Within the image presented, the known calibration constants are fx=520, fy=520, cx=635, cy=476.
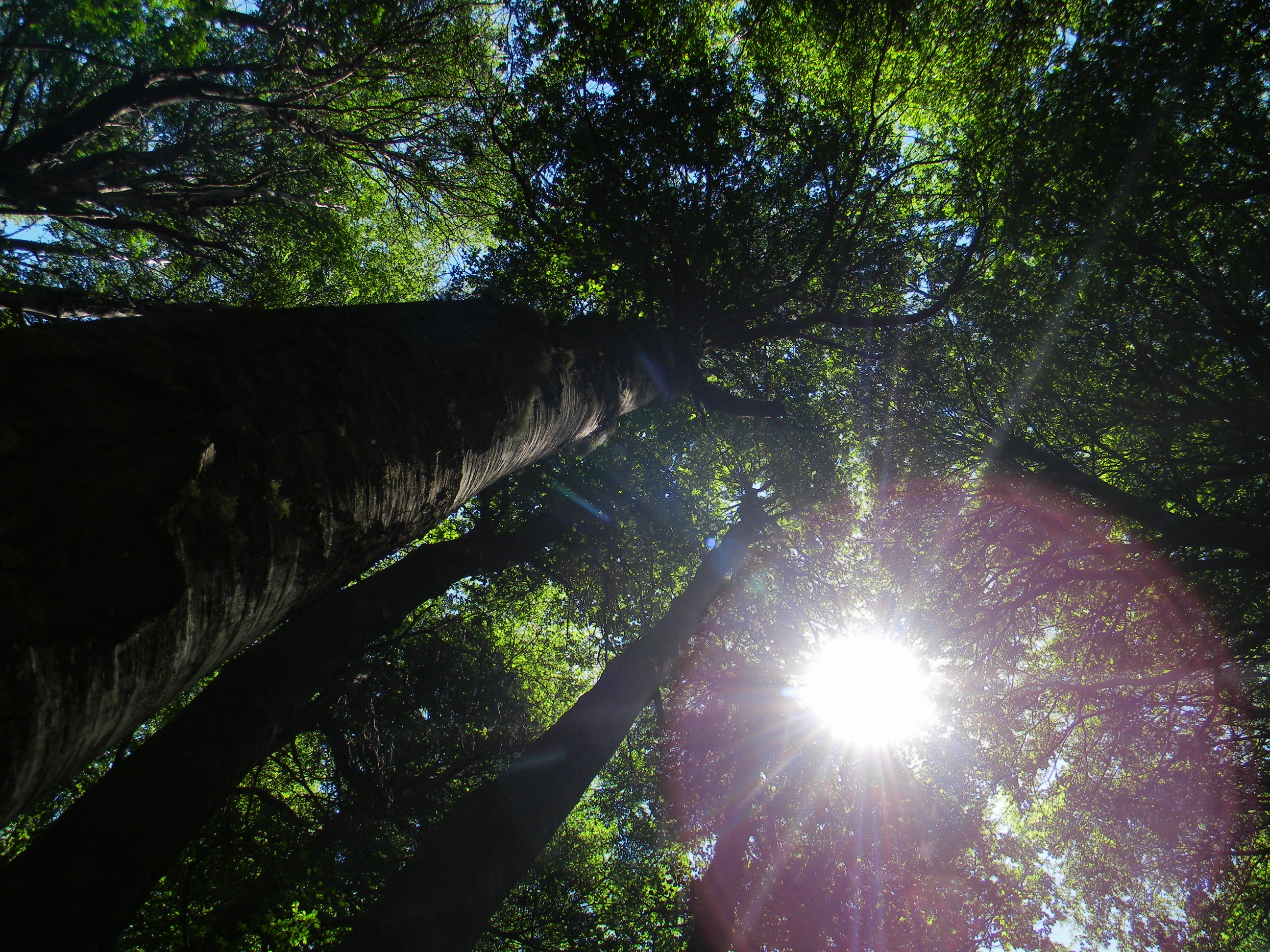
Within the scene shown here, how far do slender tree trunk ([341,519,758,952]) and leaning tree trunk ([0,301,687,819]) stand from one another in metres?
2.21

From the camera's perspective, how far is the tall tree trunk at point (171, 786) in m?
2.69

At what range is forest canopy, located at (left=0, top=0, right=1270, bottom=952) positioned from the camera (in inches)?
67.1

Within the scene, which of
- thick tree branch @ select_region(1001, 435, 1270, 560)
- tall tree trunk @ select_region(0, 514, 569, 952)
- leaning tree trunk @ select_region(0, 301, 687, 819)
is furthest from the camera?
thick tree branch @ select_region(1001, 435, 1270, 560)

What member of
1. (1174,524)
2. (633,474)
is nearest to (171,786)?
(633,474)

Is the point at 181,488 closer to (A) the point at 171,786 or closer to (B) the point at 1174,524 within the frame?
(A) the point at 171,786

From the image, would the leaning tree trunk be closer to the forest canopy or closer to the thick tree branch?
the forest canopy

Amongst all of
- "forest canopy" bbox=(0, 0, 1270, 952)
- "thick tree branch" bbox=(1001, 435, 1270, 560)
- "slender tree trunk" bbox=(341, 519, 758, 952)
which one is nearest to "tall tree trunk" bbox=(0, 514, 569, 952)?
"forest canopy" bbox=(0, 0, 1270, 952)

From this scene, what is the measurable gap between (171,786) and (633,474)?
7.57 metres

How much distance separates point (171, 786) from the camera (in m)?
3.44

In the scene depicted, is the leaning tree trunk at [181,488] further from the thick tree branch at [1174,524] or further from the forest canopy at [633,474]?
the thick tree branch at [1174,524]

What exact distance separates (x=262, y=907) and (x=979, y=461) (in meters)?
10.8

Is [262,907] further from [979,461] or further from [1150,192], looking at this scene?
[1150,192]

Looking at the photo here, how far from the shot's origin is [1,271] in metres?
8.44

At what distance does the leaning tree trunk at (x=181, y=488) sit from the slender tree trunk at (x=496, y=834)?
87.1 inches
